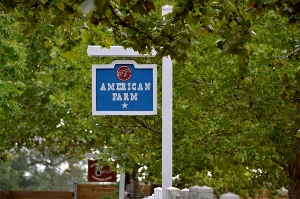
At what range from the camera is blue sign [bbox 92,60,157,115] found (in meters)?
12.4

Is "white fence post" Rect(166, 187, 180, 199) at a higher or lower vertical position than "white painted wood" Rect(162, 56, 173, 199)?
lower

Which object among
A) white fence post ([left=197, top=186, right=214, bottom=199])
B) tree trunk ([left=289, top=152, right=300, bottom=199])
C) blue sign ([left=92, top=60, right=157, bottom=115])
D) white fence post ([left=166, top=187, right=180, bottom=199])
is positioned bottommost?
white fence post ([left=197, top=186, right=214, bottom=199])

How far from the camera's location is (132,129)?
78.0ft

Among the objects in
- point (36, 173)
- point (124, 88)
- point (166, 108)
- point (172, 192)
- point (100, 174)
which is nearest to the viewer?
point (172, 192)

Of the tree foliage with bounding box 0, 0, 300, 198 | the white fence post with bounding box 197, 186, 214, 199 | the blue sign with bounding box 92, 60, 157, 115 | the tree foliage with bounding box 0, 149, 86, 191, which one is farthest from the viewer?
the tree foliage with bounding box 0, 149, 86, 191

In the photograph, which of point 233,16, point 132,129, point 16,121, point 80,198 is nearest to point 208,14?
point 233,16

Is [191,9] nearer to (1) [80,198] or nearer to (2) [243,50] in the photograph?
(2) [243,50]

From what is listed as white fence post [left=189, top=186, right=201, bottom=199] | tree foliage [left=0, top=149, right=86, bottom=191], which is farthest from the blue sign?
tree foliage [left=0, top=149, right=86, bottom=191]

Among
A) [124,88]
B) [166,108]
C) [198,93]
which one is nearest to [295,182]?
[198,93]

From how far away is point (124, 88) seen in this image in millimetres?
12500

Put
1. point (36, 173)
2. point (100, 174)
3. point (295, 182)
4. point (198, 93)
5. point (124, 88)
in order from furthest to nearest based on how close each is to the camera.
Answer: point (36, 173) → point (100, 174) → point (295, 182) → point (198, 93) → point (124, 88)

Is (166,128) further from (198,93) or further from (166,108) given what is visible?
(198,93)

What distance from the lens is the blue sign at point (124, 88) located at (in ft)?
40.6

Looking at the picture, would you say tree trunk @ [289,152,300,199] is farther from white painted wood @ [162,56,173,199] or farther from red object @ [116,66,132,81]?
red object @ [116,66,132,81]
